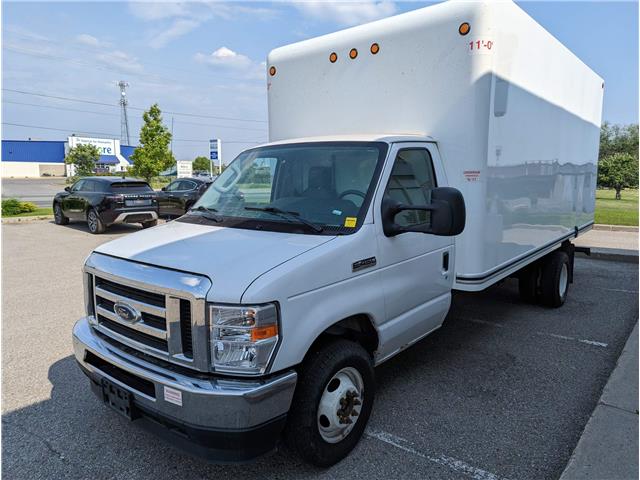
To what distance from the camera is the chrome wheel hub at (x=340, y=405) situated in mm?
2953

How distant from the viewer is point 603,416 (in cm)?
349

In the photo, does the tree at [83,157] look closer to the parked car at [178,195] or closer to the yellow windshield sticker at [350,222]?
the parked car at [178,195]

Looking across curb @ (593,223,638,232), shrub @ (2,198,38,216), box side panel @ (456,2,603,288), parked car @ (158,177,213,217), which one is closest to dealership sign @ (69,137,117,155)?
shrub @ (2,198,38,216)

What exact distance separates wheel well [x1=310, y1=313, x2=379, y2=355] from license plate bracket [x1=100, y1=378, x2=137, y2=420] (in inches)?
48.3

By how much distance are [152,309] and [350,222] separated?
1388mm

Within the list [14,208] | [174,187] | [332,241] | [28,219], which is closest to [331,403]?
[332,241]

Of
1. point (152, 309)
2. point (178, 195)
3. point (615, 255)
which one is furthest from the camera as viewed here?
point (178, 195)

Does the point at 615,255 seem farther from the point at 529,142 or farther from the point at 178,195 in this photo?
the point at 178,195

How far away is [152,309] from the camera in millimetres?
2691

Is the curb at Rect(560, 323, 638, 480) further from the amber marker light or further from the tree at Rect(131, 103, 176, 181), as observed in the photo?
the tree at Rect(131, 103, 176, 181)

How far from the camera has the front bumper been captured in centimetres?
242

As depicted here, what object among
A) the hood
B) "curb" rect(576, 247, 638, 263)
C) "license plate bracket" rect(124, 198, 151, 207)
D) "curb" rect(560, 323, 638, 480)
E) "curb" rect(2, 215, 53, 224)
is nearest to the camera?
the hood

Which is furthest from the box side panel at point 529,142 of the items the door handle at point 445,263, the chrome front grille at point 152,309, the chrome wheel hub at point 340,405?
the chrome front grille at point 152,309

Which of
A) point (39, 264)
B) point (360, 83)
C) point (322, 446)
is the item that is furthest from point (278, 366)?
point (39, 264)
